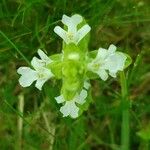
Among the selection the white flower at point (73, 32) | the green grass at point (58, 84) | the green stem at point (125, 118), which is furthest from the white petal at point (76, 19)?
the green grass at point (58, 84)

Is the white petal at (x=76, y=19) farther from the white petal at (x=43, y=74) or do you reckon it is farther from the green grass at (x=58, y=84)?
the green grass at (x=58, y=84)

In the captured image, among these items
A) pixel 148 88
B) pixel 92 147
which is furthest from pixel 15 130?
pixel 148 88

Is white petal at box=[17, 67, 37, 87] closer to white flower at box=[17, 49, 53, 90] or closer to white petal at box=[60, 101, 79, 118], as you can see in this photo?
white flower at box=[17, 49, 53, 90]

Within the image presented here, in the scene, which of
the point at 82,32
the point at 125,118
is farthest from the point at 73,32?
the point at 125,118

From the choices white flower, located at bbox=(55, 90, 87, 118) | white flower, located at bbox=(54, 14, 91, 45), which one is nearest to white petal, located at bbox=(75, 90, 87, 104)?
white flower, located at bbox=(55, 90, 87, 118)

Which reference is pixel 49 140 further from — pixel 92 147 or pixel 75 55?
pixel 75 55

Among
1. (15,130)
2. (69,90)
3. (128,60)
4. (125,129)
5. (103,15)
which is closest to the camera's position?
(69,90)
